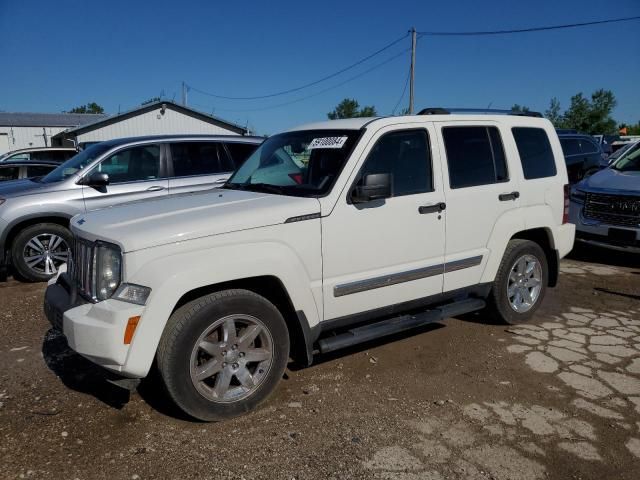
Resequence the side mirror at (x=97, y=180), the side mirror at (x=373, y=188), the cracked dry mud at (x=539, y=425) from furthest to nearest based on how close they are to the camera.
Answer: the side mirror at (x=97, y=180), the side mirror at (x=373, y=188), the cracked dry mud at (x=539, y=425)

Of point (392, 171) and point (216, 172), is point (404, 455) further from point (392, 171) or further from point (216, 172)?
point (216, 172)

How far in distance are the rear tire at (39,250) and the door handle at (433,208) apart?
4782mm

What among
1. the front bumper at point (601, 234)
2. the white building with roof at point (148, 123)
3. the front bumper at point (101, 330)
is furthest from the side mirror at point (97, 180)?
the white building with roof at point (148, 123)

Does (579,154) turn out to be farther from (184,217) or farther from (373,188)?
(184,217)

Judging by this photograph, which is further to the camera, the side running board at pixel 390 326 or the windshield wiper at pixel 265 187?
the windshield wiper at pixel 265 187

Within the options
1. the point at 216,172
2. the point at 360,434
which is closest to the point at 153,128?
the point at 216,172

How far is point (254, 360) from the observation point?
3.21 meters

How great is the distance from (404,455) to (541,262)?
2.86 m

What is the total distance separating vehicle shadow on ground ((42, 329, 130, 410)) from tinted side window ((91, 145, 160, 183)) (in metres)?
2.70

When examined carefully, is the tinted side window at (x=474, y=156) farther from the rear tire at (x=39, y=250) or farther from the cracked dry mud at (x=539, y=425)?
the rear tire at (x=39, y=250)

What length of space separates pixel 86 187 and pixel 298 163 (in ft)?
12.7

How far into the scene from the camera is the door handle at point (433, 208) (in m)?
3.80

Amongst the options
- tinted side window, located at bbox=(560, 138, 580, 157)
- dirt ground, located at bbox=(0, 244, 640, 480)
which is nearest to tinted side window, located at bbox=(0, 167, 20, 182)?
dirt ground, located at bbox=(0, 244, 640, 480)

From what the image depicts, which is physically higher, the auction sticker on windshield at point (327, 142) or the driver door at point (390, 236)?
the auction sticker on windshield at point (327, 142)
